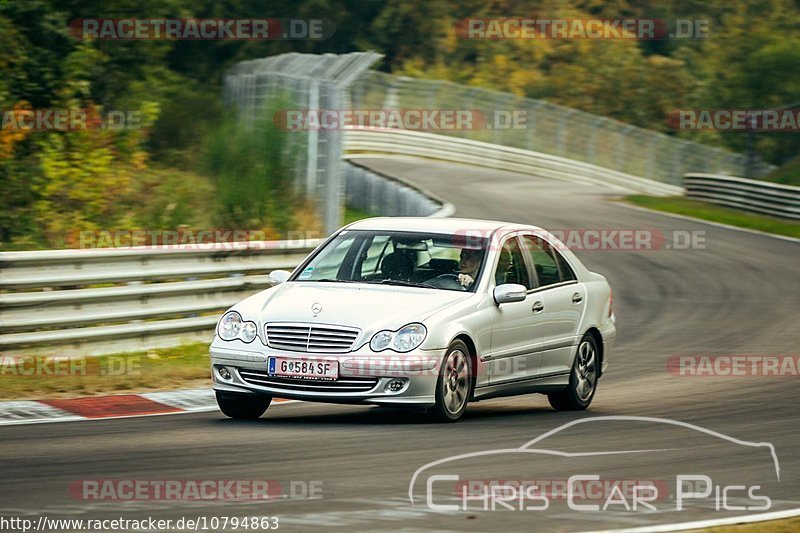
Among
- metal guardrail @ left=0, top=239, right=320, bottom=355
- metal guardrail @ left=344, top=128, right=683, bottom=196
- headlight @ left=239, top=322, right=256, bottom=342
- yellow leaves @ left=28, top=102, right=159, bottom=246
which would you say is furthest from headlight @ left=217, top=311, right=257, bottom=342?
metal guardrail @ left=344, top=128, right=683, bottom=196

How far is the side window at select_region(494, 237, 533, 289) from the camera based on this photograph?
11.1m

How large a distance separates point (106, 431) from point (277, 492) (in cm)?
257

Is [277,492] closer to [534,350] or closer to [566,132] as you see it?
[534,350]

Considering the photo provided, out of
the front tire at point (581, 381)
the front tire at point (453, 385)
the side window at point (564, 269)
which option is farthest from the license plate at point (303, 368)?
the side window at point (564, 269)

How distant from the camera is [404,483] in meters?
7.64

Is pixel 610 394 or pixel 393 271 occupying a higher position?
pixel 393 271

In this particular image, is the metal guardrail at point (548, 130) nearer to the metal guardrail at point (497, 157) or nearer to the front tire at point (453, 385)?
the metal guardrail at point (497, 157)

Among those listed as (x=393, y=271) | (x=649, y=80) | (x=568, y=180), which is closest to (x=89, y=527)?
(x=393, y=271)

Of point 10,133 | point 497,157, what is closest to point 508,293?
point 10,133

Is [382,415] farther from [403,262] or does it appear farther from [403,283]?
[403,262]

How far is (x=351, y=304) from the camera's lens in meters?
10.1

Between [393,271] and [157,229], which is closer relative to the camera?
[393,271]

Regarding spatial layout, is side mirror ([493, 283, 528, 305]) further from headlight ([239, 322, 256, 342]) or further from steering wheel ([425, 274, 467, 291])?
headlight ([239, 322, 256, 342])

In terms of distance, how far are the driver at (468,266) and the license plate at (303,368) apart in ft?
4.67
